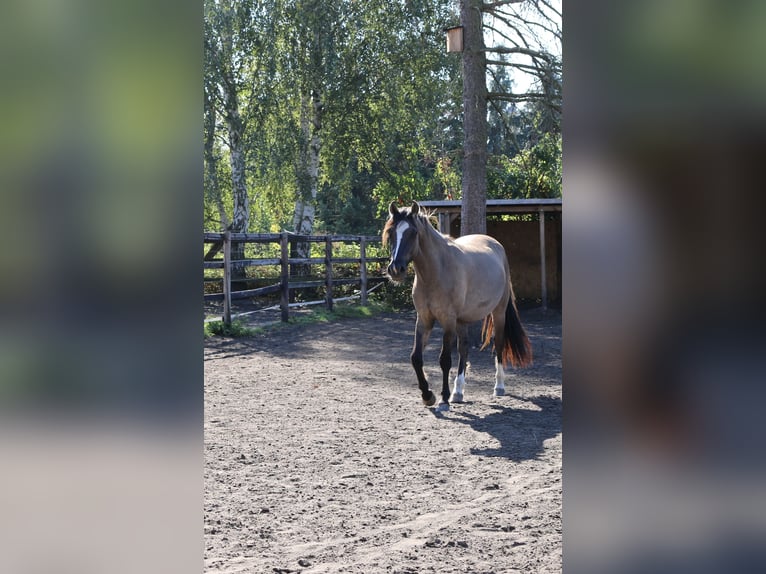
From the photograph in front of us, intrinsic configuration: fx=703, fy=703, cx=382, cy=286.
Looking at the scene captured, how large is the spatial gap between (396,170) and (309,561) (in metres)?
16.1

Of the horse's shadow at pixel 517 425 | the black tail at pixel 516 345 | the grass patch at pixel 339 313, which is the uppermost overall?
the black tail at pixel 516 345

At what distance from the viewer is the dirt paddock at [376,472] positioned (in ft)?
9.11

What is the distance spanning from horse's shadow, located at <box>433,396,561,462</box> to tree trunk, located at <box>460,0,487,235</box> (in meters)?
3.73

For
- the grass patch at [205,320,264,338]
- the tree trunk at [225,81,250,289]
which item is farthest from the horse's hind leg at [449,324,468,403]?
the tree trunk at [225,81,250,289]

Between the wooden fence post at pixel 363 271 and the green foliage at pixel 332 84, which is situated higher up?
the green foliage at pixel 332 84

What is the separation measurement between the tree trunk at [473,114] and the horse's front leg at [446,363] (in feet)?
12.0

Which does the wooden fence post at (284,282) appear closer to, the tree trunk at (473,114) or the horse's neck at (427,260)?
the tree trunk at (473,114)

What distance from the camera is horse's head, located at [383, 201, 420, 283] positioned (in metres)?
5.46

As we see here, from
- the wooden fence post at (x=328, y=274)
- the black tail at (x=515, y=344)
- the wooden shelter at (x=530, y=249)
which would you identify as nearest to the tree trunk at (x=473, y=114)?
the black tail at (x=515, y=344)

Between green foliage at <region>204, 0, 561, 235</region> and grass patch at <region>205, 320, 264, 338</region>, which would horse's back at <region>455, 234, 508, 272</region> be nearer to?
grass patch at <region>205, 320, 264, 338</region>

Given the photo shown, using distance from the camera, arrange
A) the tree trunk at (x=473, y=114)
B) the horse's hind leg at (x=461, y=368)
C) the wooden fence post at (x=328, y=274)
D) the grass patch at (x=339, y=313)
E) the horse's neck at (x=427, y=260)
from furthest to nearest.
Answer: the wooden fence post at (x=328, y=274)
the grass patch at (x=339, y=313)
the tree trunk at (x=473, y=114)
the horse's hind leg at (x=461, y=368)
the horse's neck at (x=427, y=260)
